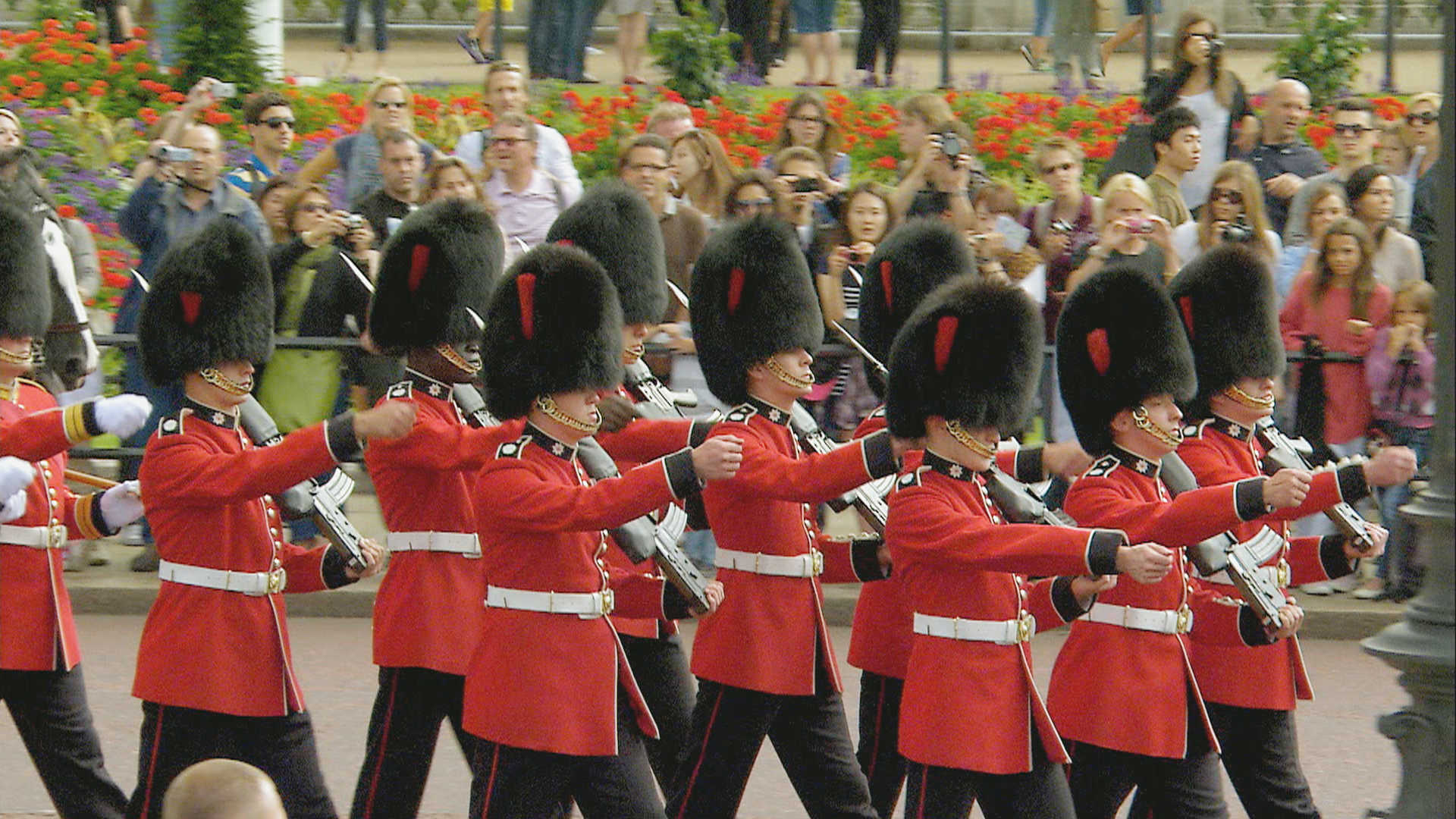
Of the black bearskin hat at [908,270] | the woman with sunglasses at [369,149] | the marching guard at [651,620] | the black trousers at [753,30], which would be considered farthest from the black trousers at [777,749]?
the black trousers at [753,30]

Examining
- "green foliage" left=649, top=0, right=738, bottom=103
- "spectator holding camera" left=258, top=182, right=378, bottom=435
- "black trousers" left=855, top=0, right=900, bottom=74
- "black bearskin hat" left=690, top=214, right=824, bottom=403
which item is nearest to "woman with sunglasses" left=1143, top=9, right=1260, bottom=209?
"green foliage" left=649, top=0, right=738, bottom=103

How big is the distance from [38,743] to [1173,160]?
16.5ft

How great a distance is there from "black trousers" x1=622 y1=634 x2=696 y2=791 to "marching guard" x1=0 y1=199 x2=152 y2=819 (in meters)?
1.23

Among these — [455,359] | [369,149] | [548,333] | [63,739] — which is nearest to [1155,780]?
[548,333]

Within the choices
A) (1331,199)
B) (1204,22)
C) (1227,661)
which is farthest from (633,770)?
(1204,22)

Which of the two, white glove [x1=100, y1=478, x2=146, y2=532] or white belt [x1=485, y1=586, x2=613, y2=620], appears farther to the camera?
white glove [x1=100, y1=478, x2=146, y2=532]

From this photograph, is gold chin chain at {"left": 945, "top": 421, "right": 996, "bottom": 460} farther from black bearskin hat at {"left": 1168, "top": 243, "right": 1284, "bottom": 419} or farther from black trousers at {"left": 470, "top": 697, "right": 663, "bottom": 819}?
black trousers at {"left": 470, "top": 697, "right": 663, "bottom": 819}

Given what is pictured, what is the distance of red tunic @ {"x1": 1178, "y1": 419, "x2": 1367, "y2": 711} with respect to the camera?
590 cm

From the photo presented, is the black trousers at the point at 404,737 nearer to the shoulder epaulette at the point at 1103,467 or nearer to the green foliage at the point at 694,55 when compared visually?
the shoulder epaulette at the point at 1103,467

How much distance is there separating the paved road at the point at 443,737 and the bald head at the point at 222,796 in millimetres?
2393

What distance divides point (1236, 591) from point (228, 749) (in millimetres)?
2219

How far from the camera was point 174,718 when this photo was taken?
570 centimetres

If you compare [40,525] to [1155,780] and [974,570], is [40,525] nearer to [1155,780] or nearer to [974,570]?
[974,570]

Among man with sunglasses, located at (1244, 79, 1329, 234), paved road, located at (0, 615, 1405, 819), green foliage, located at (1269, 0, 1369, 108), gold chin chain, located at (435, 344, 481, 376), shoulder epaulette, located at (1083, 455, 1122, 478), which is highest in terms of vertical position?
green foliage, located at (1269, 0, 1369, 108)
